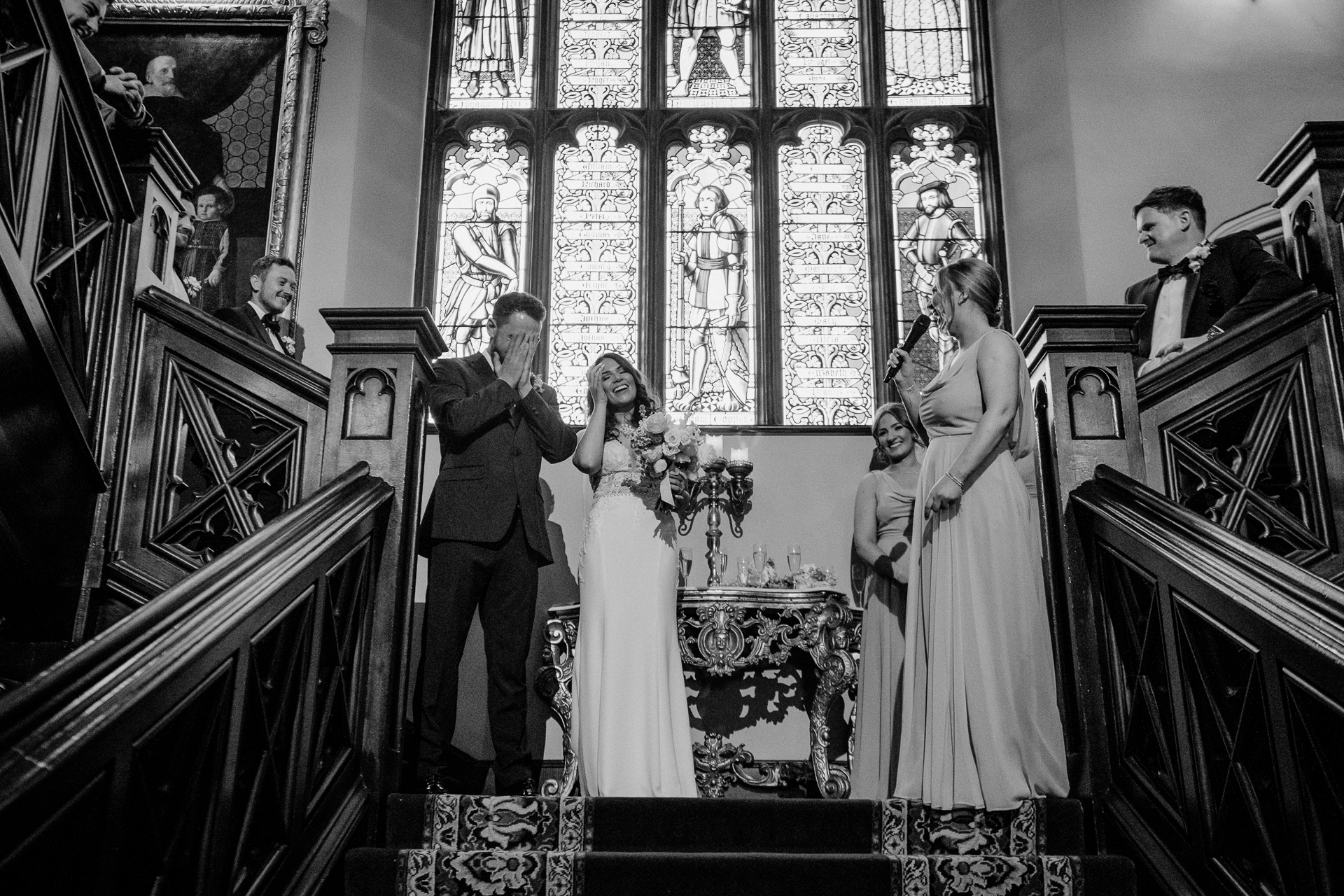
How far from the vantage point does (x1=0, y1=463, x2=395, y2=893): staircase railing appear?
2.23m

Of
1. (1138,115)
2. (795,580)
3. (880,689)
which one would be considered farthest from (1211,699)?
(1138,115)

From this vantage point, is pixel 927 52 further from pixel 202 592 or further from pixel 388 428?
pixel 202 592

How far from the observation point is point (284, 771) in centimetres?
322

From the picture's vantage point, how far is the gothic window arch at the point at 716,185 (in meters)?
7.54

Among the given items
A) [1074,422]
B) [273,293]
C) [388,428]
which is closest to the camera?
[1074,422]

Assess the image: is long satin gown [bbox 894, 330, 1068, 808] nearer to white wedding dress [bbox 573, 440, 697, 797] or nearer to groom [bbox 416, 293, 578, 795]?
white wedding dress [bbox 573, 440, 697, 797]

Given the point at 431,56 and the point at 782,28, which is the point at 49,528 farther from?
the point at 782,28

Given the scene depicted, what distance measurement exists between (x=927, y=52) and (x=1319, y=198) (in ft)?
13.8

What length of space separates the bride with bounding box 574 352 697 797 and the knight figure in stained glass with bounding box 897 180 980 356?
3.15 m

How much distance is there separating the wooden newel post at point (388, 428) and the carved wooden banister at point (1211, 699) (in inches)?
80.1

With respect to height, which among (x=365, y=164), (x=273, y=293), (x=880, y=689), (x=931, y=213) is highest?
(x=365, y=164)

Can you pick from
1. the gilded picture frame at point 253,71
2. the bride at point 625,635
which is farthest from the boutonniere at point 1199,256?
the gilded picture frame at point 253,71

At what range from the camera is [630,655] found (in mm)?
4648

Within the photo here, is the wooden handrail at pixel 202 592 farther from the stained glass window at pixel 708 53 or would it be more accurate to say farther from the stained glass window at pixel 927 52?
the stained glass window at pixel 927 52
